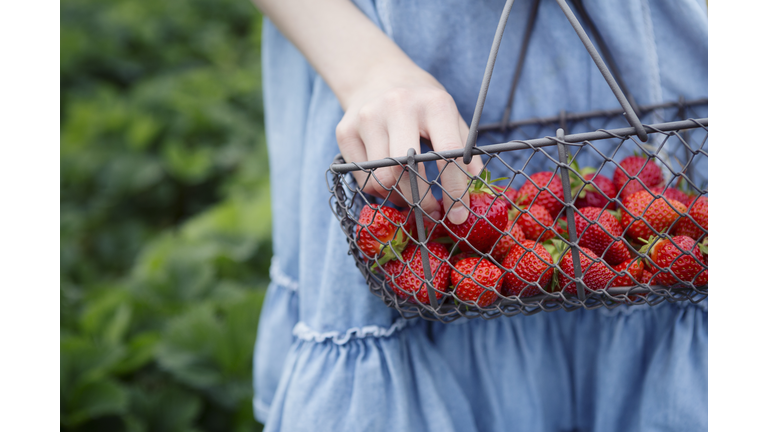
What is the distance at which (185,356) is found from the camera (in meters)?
1.32

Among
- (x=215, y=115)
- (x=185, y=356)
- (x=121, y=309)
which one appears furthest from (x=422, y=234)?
(x=215, y=115)

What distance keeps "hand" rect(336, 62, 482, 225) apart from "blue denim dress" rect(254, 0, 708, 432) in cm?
12

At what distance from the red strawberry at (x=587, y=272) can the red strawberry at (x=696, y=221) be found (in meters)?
0.12

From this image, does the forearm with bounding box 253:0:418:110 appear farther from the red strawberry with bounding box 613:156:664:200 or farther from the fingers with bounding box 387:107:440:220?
the red strawberry with bounding box 613:156:664:200

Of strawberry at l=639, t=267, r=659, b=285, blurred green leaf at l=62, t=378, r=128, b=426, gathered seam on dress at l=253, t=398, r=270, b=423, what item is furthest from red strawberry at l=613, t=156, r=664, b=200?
blurred green leaf at l=62, t=378, r=128, b=426

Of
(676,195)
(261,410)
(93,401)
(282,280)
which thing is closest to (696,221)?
(676,195)

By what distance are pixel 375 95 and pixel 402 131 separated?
0.06 metres

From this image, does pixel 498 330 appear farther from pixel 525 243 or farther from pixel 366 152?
pixel 366 152

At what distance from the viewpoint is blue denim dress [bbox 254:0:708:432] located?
62cm

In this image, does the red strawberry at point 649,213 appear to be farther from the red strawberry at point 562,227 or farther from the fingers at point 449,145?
the fingers at point 449,145

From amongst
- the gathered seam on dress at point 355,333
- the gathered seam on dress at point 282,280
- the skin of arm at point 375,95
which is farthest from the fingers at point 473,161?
→ the gathered seam on dress at point 282,280

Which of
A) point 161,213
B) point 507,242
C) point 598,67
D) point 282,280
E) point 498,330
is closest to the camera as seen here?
point 598,67

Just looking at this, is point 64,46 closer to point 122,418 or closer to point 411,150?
point 122,418

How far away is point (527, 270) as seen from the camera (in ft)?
1.73
